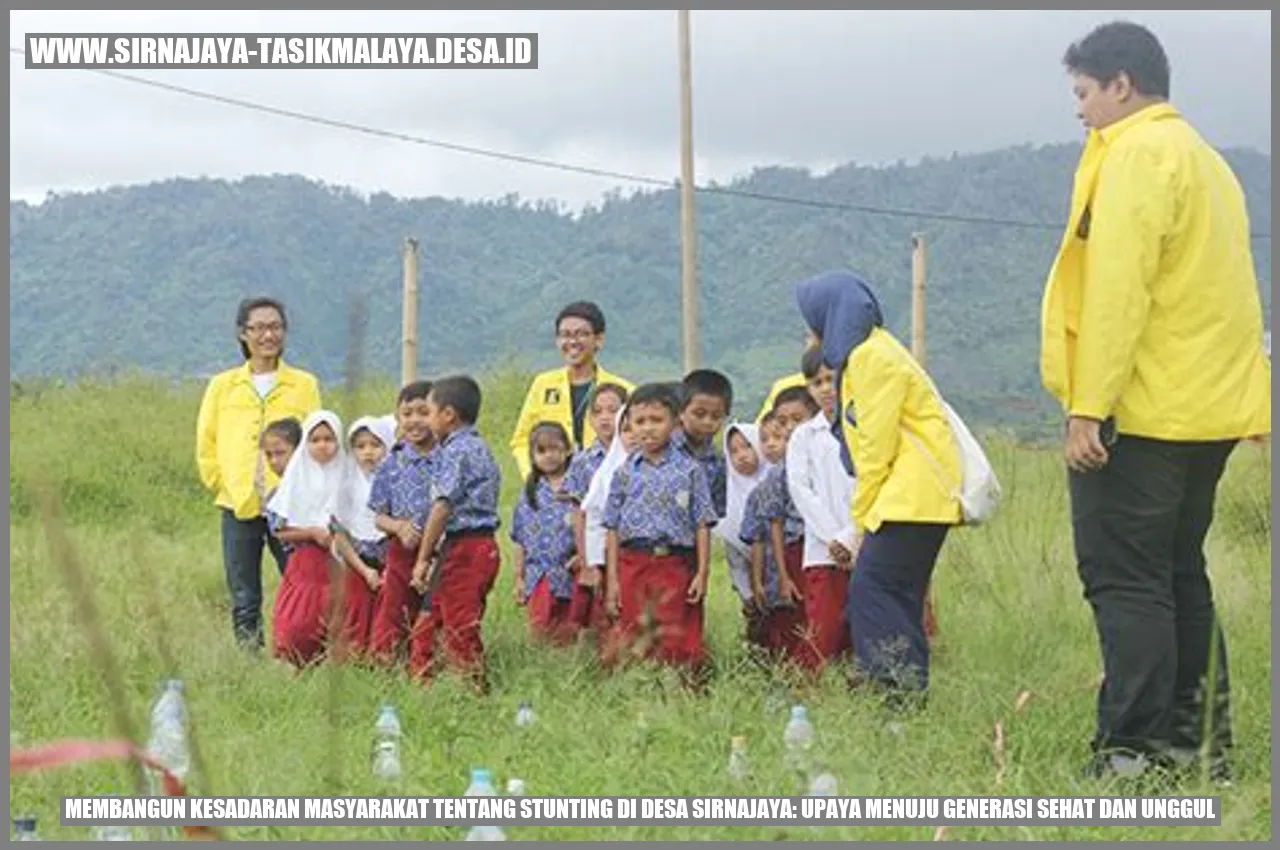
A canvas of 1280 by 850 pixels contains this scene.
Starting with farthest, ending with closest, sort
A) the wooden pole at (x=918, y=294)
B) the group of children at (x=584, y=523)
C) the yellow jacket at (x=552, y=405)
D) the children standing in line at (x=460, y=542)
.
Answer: the wooden pole at (x=918, y=294)
the yellow jacket at (x=552, y=405)
the children standing in line at (x=460, y=542)
the group of children at (x=584, y=523)

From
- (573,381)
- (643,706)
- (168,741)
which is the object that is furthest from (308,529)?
(168,741)

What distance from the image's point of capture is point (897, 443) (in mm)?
4621

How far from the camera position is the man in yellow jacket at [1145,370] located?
369cm

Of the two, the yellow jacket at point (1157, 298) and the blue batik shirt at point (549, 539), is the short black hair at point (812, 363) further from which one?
the yellow jacket at point (1157, 298)

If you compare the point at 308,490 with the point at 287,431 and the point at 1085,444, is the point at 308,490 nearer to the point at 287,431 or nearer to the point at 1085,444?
the point at 287,431

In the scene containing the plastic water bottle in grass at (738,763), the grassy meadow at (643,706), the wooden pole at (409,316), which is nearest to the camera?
the grassy meadow at (643,706)

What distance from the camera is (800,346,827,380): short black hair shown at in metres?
5.40

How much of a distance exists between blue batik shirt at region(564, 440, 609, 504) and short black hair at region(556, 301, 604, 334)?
1.50 feet

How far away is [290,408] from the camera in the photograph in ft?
20.1

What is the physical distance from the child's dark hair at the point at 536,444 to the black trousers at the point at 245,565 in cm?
96
